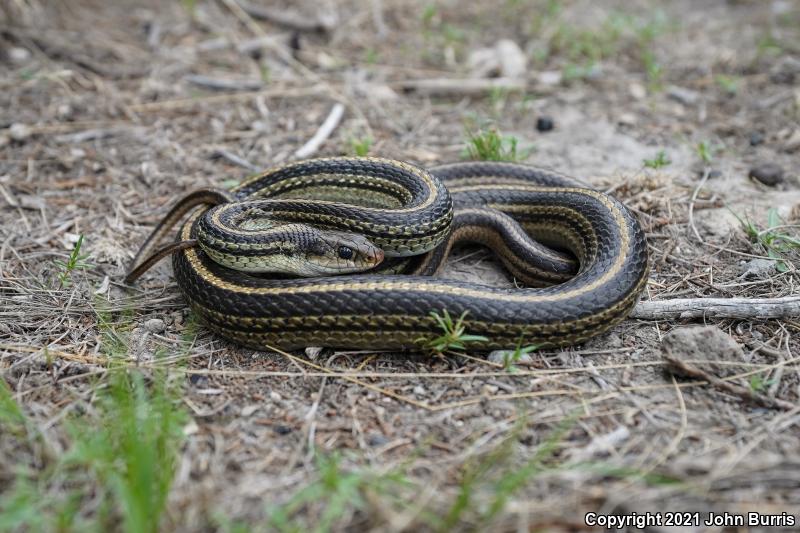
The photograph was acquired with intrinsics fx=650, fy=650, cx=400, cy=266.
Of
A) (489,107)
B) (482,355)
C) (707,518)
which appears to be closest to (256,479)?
(482,355)

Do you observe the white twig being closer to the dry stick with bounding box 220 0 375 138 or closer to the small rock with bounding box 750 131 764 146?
the dry stick with bounding box 220 0 375 138

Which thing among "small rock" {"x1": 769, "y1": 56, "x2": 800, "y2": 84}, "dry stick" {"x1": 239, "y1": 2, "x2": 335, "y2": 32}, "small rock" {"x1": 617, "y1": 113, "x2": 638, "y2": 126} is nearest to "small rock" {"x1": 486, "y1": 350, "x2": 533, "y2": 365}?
"small rock" {"x1": 617, "y1": 113, "x2": 638, "y2": 126}

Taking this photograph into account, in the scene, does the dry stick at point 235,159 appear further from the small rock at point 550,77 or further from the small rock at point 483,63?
the small rock at point 550,77

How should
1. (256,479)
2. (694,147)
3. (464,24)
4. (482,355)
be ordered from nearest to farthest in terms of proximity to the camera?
(256,479) → (482,355) → (694,147) → (464,24)

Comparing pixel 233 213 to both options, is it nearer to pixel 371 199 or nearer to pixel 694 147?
pixel 371 199

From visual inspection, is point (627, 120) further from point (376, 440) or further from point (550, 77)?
point (376, 440)
